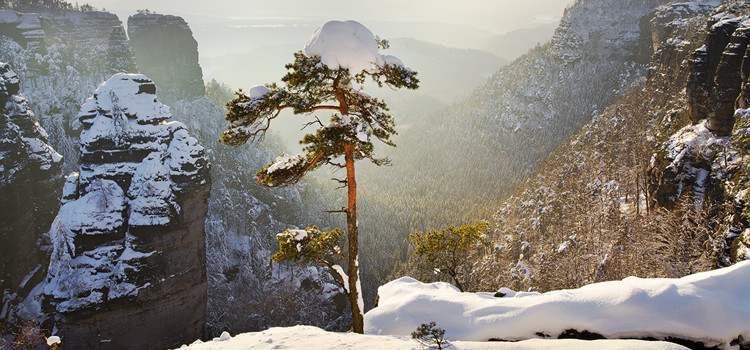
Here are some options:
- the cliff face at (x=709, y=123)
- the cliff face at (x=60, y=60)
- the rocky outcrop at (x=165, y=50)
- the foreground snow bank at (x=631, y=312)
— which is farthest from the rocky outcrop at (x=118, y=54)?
the cliff face at (x=709, y=123)

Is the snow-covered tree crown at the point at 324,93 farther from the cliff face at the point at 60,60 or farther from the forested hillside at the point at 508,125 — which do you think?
the forested hillside at the point at 508,125

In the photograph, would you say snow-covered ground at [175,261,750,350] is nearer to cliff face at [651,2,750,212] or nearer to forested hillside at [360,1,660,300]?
cliff face at [651,2,750,212]

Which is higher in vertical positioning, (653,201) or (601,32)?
(601,32)

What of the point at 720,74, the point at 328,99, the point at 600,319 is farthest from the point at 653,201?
the point at 328,99

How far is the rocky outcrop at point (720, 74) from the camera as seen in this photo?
34188 millimetres

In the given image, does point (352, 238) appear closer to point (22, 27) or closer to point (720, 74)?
point (720, 74)

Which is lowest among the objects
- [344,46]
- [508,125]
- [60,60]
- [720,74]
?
[508,125]

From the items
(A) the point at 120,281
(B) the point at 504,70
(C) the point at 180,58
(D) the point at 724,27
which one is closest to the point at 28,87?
(C) the point at 180,58

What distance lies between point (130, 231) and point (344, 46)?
29054 millimetres

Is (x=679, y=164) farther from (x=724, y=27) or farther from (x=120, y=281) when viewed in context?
(x=120, y=281)

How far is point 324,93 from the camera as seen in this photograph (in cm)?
1222

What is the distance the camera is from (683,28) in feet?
284

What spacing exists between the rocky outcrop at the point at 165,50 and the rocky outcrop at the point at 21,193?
54.8 metres

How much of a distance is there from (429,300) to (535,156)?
138 meters
